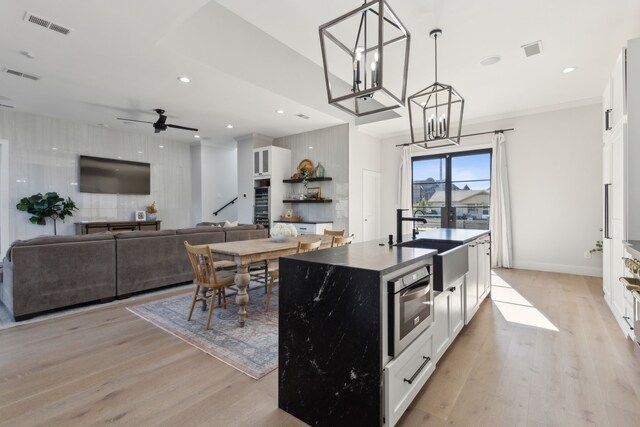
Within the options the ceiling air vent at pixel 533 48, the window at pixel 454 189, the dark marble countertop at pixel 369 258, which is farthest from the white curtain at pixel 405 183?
the dark marble countertop at pixel 369 258

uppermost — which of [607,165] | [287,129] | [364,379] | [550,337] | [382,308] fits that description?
[287,129]

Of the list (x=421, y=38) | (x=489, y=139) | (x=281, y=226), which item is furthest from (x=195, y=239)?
(x=489, y=139)

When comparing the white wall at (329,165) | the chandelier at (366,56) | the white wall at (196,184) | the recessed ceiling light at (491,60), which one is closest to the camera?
the chandelier at (366,56)

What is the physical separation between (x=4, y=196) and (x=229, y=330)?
18.8 feet

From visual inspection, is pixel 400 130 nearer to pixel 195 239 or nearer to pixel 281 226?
pixel 281 226

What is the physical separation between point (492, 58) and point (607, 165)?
6.00 ft

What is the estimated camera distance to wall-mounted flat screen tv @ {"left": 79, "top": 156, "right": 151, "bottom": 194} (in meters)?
6.43

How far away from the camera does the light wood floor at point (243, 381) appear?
5.52 feet

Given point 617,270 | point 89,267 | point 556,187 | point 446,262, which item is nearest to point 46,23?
point 89,267

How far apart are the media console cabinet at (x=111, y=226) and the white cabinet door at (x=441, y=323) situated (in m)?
5.90

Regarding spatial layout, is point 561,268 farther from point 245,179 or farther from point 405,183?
point 245,179

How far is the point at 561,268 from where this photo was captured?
5.36 m

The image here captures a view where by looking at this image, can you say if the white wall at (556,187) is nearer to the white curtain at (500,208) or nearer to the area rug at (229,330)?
the white curtain at (500,208)

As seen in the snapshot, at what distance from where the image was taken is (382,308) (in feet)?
4.57
